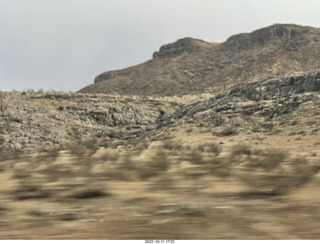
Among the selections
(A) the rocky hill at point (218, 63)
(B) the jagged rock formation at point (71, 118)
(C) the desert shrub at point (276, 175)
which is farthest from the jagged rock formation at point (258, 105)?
(A) the rocky hill at point (218, 63)

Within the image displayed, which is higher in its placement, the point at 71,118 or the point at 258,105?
the point at 71,118

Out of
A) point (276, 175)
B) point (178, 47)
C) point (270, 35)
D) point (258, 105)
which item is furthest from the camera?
point (178, 47)

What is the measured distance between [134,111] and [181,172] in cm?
4260

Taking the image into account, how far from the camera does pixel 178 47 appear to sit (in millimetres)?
102062

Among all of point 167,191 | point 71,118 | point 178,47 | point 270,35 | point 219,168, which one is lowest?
point 167,191

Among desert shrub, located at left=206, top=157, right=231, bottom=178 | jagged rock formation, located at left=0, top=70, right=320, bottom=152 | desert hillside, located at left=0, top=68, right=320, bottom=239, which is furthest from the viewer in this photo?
jagged rock formation, located at left=0, top=70, right=320, bottom=152

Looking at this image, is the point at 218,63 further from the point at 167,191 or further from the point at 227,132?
the point at 167,191

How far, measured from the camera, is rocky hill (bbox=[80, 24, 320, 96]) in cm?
7138

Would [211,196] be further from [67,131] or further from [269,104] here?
[67,131]

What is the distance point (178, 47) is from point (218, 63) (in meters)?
19.9

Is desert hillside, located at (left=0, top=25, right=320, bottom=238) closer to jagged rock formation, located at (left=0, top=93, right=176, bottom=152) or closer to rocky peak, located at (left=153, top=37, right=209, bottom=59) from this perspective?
jagged rock formation, located at (left=0, top=93, right=176, bottom=152)

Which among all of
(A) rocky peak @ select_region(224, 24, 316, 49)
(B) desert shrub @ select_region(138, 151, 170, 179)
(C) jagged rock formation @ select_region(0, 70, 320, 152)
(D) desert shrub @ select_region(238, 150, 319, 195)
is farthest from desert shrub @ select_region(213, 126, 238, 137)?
(A) rocky peak @ select_region(224, 24, 316, 49)

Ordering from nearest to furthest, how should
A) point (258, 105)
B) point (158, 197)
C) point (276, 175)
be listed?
1. point (158, 197)
2. point (276, 175)
3. point (258, 105)

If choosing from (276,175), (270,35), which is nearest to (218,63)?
(270,35)
